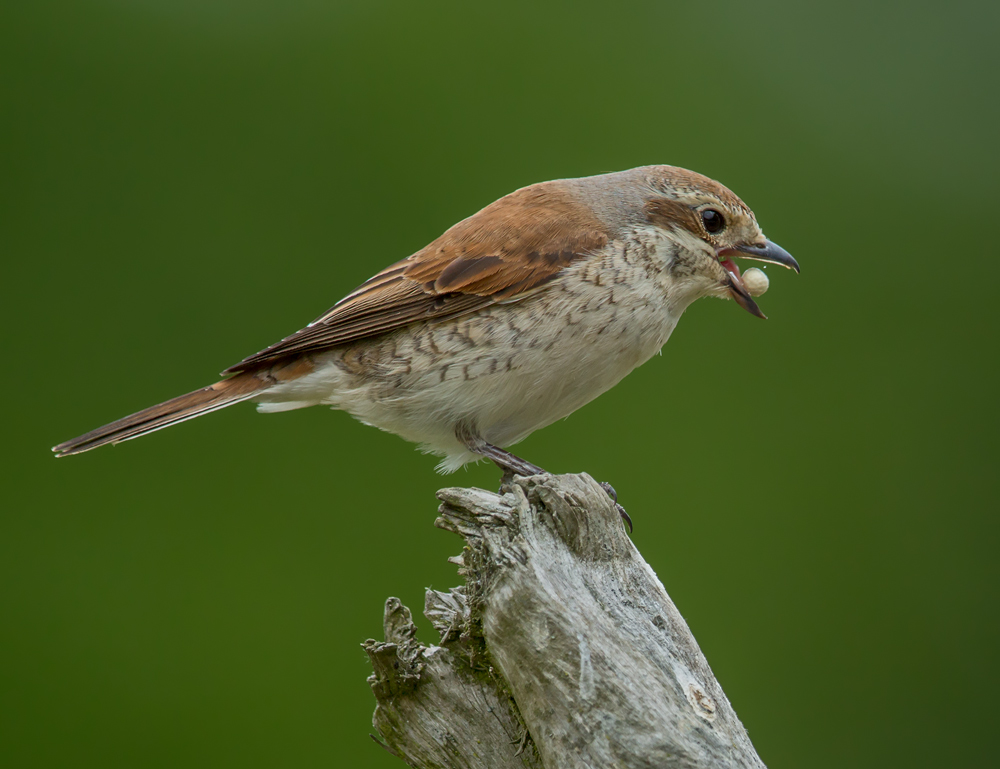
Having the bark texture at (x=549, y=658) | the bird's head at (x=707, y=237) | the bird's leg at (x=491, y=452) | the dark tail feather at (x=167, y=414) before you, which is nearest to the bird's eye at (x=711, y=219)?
the bird's head at (x=707, y=237)

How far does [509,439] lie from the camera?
2.88 meters

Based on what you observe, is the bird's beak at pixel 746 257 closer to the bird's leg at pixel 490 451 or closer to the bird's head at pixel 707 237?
the bird's head at pixel 707 237

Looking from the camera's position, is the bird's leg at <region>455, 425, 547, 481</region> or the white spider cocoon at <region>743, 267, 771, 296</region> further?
the white spider cocoon at <region>743, 267, 771, 296</region>

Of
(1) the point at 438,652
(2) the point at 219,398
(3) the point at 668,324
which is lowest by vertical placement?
(1) the point at 438,652

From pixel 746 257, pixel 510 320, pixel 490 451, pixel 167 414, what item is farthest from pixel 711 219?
pixel 167 414

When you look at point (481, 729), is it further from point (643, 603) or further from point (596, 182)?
point (596, 182)

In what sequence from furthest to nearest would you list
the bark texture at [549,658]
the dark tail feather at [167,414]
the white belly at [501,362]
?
the dark tail feather at [167,414], the white belly at [501,362], the bark texture at [549,658]

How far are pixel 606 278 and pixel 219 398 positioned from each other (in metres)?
1.24

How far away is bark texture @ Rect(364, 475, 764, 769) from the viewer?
1695 millimetres

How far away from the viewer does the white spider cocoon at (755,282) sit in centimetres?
278

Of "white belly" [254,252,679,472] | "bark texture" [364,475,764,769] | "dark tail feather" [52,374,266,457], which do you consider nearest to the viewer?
"bark texture" [364,475,764,769]

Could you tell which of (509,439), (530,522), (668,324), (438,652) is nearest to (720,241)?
(668,324)

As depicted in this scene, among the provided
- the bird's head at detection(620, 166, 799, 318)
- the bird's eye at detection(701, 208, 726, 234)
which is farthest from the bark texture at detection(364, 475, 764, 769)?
the bird's eye at detection(701, 208, 726, 234)

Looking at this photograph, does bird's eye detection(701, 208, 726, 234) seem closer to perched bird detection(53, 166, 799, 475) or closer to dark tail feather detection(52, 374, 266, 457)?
perched bird detection(53, 166, 799, 475)
